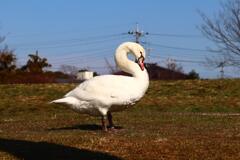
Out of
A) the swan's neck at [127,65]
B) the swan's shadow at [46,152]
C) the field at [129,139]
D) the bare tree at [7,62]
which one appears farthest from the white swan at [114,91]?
the bare tree at [7,62]

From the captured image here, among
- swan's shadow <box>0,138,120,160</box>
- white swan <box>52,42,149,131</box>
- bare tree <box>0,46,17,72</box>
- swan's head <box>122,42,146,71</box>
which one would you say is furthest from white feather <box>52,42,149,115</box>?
bare tree <box>0,46,17,72</box>

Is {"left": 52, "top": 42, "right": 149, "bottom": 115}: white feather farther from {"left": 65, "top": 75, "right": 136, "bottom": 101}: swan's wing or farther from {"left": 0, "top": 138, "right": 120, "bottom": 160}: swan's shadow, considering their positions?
{"left": 0, "top": 138, "right": 120, "bottom": 160}: swan's shadow

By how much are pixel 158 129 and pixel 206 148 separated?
2.90m

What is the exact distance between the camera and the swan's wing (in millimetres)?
11078

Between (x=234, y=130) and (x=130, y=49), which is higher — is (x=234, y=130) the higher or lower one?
the lower one

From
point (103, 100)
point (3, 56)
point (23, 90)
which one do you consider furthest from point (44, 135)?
point (3, 56)

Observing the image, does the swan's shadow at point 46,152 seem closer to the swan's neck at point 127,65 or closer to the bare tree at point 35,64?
the swan's neck at point 127,65

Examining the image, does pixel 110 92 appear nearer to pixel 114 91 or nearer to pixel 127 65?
pixel 114 91

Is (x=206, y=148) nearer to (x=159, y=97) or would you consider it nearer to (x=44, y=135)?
(x=44, y=135)

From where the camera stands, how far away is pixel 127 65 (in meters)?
11.5

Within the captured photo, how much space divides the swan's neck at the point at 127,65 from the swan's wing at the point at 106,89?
0.16 meters

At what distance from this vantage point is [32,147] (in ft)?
32.2

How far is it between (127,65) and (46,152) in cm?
278

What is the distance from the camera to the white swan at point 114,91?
436 inches
